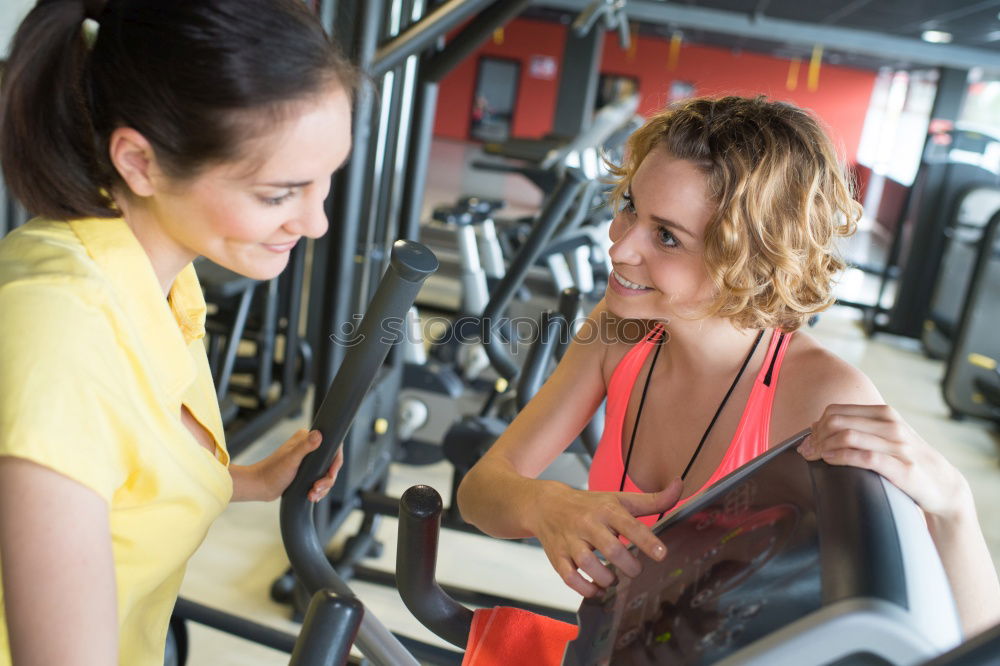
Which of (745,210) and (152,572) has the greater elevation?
(745,210)

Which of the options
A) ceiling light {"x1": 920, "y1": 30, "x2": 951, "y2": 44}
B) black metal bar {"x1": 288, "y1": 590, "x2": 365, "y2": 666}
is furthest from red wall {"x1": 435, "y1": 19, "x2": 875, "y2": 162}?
black metal bar {"x1": 288, "y1": 590, "x2": 365, "y2": 666}

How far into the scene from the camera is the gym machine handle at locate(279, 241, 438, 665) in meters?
0.86

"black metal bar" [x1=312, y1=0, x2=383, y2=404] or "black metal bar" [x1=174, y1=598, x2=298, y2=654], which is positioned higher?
"black metal bar" [x1=312, y1=0, x2=383, y2=404]

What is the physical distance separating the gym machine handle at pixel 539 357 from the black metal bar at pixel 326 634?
4.08ft

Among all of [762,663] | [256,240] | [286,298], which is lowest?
[286,298]

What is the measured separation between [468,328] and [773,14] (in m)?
6.05

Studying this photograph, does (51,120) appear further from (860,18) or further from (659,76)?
(659,76)

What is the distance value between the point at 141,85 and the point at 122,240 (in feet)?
0.48

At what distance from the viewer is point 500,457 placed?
4.15ft

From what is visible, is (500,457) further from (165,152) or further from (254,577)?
(254,577)

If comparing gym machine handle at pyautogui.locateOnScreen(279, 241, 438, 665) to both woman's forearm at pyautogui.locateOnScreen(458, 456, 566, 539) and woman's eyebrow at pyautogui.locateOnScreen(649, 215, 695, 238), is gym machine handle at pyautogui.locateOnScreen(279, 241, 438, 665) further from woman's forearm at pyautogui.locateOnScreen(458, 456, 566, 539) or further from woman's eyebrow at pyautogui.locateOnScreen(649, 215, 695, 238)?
woman's eyebrow at pyautogui.locateOnScreen(649, 215, 695, 238)

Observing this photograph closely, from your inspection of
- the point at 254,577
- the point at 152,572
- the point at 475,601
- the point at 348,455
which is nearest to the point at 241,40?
the point at 152,572

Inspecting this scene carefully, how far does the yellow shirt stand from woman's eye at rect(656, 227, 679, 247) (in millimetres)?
581

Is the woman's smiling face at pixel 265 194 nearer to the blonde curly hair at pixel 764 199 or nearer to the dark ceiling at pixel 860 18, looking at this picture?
the blonde curly hair at pixel 764 199
